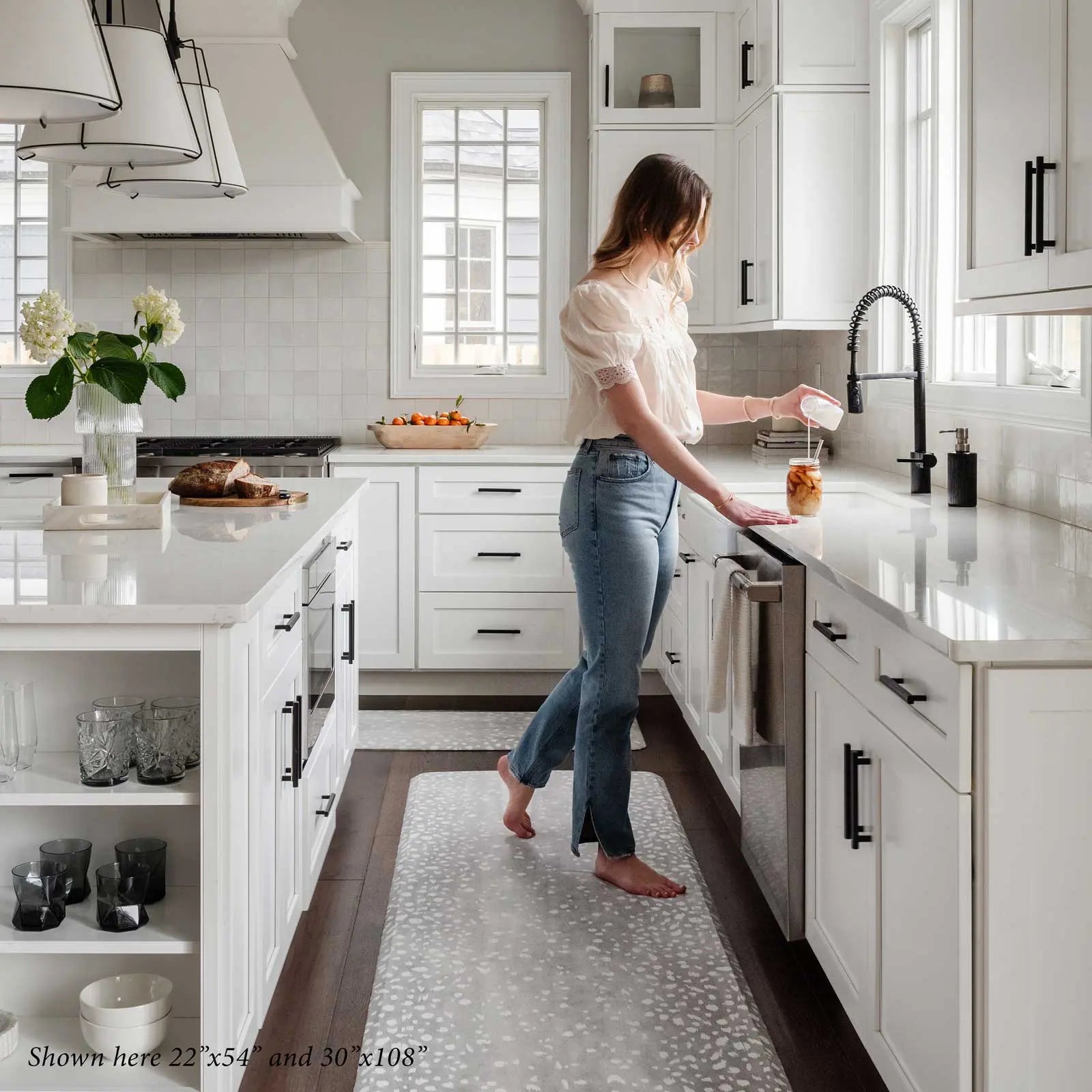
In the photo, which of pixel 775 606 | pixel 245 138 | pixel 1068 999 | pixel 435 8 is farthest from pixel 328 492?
pixel 435 8

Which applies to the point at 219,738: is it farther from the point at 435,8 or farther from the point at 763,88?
the point at 435,8

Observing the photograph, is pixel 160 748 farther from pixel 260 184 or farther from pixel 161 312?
pixel 260 184

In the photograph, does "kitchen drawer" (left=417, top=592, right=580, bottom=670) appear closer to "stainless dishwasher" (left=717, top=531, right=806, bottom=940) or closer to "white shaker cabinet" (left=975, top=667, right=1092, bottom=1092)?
"stainless dishwasher" (left=717, top=531, right=806, bottom=940)

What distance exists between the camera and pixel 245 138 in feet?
14.9

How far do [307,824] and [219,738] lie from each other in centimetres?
87

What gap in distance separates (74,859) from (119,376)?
98 cm

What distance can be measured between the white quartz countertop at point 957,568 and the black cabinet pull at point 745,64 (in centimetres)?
177

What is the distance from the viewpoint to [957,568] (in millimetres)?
2043

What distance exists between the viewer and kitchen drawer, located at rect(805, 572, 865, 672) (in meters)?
1.97

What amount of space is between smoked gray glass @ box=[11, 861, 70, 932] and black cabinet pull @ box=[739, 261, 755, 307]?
315 centimetres

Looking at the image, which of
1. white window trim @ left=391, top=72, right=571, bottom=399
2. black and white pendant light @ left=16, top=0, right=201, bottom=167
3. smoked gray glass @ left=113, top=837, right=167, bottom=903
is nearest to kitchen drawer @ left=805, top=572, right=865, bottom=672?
smoked gray glass @ left=113, top=837, right=167, bottom=903

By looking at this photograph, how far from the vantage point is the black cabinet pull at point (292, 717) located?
7.32 feet

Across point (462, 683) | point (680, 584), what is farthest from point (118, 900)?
point (462, 683)

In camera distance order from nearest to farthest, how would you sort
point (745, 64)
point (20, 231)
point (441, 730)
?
point (441, 730) < point (745, 64) < point (20, 231)
